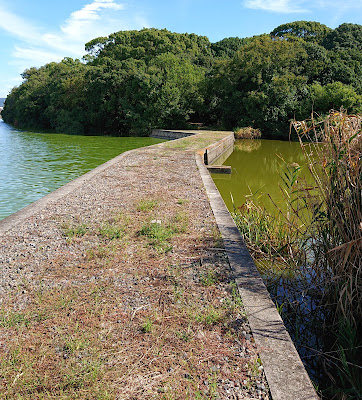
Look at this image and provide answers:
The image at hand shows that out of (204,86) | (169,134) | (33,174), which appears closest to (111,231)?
(33,174)

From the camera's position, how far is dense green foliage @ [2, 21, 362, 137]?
2412 cm

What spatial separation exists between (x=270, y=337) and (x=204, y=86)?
2825 centimetres

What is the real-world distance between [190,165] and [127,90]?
21345 millimetres

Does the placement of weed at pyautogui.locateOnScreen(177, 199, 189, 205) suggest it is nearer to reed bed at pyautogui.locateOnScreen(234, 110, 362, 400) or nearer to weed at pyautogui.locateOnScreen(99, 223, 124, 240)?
weed at pyautogui.locateOnScreen(99, 223, 124, 240)

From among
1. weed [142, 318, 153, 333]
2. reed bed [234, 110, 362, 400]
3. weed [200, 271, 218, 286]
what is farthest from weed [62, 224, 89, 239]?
reed bed [234, 110, 362, 400]

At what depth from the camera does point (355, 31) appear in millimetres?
35938

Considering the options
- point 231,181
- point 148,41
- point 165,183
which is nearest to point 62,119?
point 148,41

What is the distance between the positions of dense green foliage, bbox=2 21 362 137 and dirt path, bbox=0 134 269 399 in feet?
66.1

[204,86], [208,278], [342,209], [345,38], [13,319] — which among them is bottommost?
[13,319]

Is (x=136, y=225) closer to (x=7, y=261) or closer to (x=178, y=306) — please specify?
(x=7, y=261)

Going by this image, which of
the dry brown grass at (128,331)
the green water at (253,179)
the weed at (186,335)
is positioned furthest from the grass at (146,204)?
the weed at (186,335)

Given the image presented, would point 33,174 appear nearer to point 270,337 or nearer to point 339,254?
point 339,254

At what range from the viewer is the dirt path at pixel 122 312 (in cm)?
179

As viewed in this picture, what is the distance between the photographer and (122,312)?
2371 millimetres
